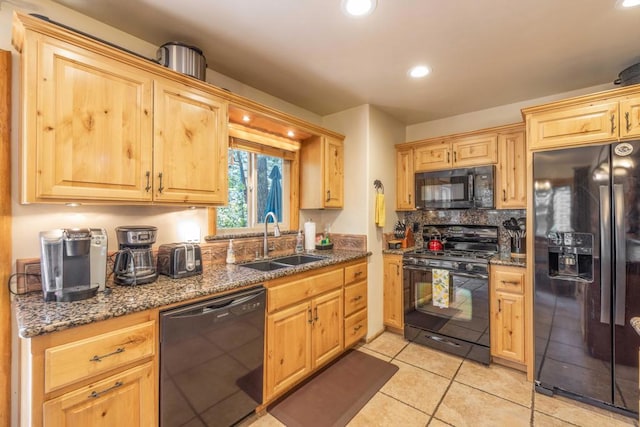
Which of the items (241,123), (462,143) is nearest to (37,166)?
(241,123)

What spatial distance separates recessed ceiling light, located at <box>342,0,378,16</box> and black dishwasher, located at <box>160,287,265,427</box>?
5.74ft

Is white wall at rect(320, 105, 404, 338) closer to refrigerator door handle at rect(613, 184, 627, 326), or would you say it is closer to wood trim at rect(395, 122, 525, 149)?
wood trim at rect(395, 122, 525, 149)

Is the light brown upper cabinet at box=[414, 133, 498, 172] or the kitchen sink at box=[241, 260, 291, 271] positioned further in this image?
the light brown upper cabinet at box=[414, 133, 498, 172]

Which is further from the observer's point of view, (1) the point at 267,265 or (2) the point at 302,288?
(1) the point at 267,265

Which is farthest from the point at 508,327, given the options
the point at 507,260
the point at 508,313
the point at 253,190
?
the point at 253,190

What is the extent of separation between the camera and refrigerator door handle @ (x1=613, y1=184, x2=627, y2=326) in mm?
1861

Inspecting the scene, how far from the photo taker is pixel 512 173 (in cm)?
277

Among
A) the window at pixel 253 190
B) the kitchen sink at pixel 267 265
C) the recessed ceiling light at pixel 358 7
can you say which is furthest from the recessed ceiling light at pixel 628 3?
the kitchen sink at pixel 267 265

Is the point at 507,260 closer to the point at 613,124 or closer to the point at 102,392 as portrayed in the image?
the point at 613,124

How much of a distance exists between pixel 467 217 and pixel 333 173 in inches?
63.7

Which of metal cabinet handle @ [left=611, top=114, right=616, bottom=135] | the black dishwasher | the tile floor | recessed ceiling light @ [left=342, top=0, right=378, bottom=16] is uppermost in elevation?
recessed ceiling light @ [left=342, top=0, right=378, bottom=16]

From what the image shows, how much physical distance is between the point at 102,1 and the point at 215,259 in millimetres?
1720

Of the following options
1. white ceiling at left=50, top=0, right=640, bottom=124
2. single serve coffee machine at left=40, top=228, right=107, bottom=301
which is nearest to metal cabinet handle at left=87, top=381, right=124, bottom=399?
single serve coffee machine at left=40, top=228, right=107, bottom=301

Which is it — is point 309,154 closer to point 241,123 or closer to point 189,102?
point 241,123
